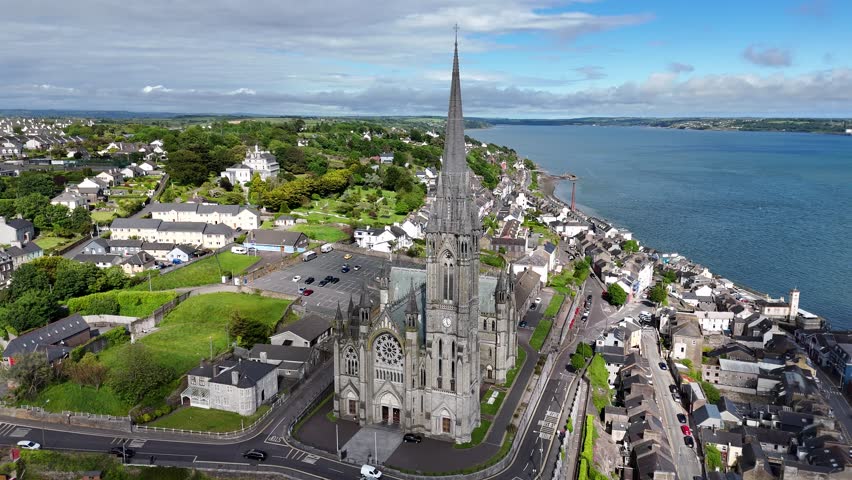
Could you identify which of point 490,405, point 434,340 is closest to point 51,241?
point 434,340

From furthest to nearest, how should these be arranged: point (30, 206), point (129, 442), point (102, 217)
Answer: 1. point (102, 217)
2. point (30, 206)
3. point (129, 442)

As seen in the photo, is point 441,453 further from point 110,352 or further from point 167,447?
point 110,352

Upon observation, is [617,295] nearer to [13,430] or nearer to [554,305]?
[554,305]

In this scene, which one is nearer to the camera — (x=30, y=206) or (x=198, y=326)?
(x=198, y=326)

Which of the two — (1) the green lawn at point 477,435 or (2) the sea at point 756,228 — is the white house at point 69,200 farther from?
(2) the sea at point 756,228

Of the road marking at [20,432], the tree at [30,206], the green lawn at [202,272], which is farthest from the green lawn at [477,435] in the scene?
the tree at [30,206]

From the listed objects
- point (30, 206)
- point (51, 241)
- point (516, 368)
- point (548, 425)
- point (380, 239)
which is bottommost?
point (548, 425)
